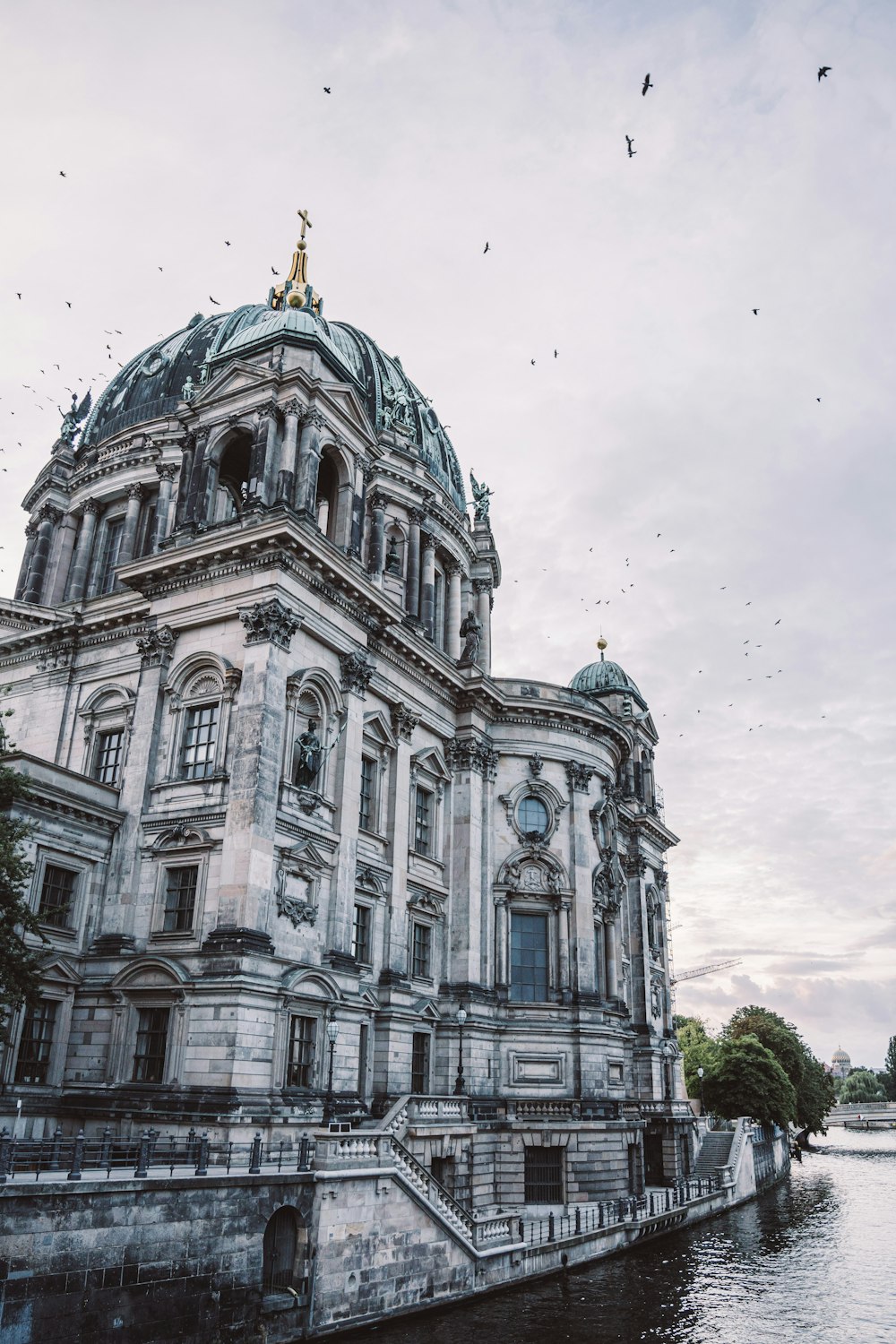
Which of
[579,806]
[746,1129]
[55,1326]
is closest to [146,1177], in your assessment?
[55,1326]

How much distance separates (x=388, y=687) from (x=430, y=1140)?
1623 centimetres

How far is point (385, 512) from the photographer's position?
49125 millimetres

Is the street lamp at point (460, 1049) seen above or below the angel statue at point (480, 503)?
below

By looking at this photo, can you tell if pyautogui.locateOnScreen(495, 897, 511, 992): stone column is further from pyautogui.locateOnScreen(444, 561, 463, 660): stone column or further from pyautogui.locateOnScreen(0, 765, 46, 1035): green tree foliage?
pyautogui.locateOnScreen(0, 765, 46, 1035): green tree foliage

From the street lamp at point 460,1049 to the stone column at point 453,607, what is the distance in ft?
65.3

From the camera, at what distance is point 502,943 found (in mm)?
45031

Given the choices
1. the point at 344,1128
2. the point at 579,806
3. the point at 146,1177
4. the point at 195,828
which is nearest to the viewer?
the point at 146,1177

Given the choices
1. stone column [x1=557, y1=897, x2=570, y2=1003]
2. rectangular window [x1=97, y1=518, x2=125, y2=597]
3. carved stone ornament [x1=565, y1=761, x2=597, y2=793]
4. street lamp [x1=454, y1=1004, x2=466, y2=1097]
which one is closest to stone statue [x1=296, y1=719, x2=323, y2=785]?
street lamp [x1=454, y1=1004, x2=466, y2=1097]

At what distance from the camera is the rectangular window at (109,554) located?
1879 inches

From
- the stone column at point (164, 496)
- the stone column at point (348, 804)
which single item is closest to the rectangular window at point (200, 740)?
the stone column at point (348, 804)

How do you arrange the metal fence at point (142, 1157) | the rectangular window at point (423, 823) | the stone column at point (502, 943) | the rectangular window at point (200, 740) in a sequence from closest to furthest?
the metal fence at point (142, 1157)
the rectangular window at point (200, 740)
the rectangular window at point (423, 823)
the stone column at point (502, 943)

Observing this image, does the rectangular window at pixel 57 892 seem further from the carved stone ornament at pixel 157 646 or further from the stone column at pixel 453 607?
the stone column at pixel 453 607

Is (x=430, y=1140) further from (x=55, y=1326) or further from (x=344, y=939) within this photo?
(x=55, y=1326)

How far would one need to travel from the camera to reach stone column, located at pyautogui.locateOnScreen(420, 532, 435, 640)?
49531 millimetres
